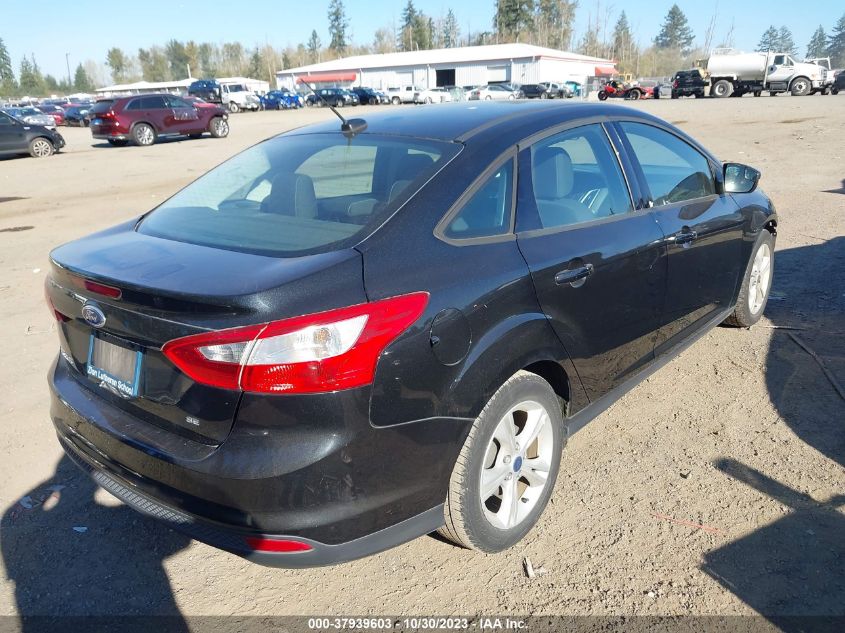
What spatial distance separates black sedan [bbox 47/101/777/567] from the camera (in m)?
2.06

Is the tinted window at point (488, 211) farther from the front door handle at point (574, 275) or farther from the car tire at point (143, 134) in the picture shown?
the car tire at point (143, 134)

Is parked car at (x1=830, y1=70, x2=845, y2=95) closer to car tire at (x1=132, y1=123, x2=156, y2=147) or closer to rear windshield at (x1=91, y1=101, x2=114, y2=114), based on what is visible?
car tire at (x1=132, y1=123, x2=156, y2=147)

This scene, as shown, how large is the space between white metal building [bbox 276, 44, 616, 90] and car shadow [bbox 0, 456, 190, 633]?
7068 cm

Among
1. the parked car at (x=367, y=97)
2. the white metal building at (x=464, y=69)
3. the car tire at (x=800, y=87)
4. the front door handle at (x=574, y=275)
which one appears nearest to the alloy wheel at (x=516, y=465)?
the front door handle at (x=574, y=275)

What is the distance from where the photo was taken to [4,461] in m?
3.51

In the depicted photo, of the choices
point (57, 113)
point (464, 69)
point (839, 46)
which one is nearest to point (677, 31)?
point (839, 46)

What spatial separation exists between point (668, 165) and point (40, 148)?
21409 millimetres

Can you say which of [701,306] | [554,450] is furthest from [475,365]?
[701,306]

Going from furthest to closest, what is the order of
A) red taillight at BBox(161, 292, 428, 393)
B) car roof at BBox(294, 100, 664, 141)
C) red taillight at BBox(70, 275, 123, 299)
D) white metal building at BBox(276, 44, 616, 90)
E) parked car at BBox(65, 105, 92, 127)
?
white metal building at BBox(276, 44, 616, 90), parked car at BBox(65, 105, 92, 127), car roof at BBox(294, 100, 664, 141), red taillight at BBox(70, 275, 123, 299), red taillight at BBox(161, 292, 428, 393)

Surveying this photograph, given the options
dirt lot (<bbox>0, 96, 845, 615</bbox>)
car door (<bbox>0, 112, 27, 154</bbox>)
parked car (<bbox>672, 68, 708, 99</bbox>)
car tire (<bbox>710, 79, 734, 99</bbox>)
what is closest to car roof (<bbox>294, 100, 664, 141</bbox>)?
dirt lot (<bbox>0, 96, 845, 615</bbox>)

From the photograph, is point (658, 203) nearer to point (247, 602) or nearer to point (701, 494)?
point (701, 494)

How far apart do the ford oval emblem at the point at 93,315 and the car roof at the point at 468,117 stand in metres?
1.46

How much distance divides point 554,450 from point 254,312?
5.07 feet

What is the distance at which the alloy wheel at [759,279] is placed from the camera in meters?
4.76
